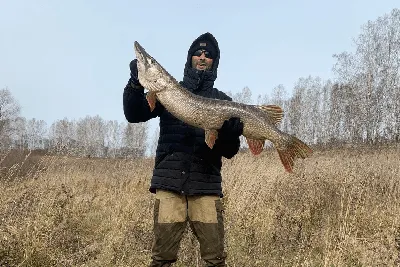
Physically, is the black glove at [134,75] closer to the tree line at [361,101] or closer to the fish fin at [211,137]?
the fish fin at [211,137]

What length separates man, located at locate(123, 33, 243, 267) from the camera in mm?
2924

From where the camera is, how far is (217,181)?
120 inches

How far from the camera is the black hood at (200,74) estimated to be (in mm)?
3248

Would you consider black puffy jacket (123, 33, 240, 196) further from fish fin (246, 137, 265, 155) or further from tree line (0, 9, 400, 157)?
tree line (0, 9, 400, 157)

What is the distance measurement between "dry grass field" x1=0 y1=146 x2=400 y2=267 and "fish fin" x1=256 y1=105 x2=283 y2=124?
1.56m

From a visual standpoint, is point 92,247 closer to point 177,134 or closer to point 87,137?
point 177,134

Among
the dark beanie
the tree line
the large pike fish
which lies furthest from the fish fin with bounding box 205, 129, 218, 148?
the tree line

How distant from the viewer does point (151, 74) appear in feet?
9.25

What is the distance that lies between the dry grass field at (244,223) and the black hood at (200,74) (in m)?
1.96

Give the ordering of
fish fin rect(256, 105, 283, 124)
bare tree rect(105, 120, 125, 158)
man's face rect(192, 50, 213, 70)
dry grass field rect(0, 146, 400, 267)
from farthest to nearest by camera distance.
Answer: bare tree rect(105, 120, 125, 158) < dry grass field rect(0, 146, 400, 267) < man's face rect(192, 50, 213, 70) < fish fin rect(256, 105, 283, 124)

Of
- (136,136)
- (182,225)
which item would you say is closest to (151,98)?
(182,225)

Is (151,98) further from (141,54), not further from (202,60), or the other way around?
(202,60)

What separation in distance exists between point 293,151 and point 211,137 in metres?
0.68

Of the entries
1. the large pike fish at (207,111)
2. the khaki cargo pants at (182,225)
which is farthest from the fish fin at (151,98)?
the khaki cargo pants at (182,225)
